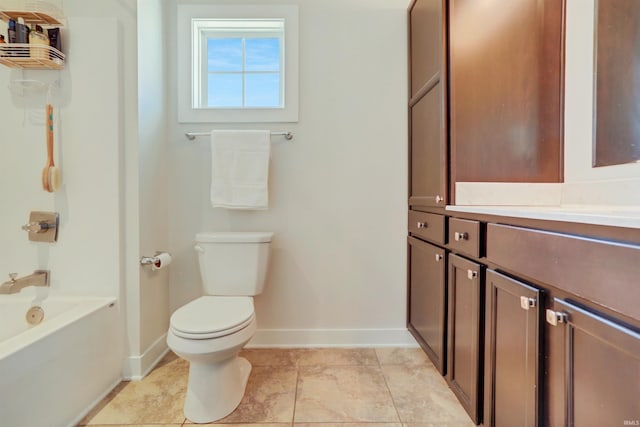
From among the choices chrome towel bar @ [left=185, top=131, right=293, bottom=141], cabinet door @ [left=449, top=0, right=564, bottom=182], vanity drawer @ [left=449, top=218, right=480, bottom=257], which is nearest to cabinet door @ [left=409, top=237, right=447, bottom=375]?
vanity drawer @ [left=449, top=218, right=480, bottom=257]

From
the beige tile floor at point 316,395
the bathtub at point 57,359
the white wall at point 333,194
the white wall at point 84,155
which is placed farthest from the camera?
the white wall at point 333,194

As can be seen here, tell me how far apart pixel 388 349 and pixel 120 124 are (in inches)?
78.6

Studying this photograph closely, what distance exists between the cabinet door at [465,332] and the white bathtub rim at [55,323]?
5.22ft

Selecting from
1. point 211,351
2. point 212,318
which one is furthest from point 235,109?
point 211,351

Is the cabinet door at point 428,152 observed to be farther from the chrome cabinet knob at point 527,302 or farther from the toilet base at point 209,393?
the toilet base at point 209,393

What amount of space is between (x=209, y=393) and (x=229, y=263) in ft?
2.03

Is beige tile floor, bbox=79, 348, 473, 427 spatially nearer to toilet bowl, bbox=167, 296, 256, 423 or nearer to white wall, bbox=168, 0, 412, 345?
toilet bowl, bbox=167, 296, 256, 423

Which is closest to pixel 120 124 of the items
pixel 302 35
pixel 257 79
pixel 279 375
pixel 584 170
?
pixel 257 79

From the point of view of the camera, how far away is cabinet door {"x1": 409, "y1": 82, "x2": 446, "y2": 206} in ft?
4.32

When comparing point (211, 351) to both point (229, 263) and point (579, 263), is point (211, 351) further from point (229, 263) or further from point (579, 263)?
point (579, 263)

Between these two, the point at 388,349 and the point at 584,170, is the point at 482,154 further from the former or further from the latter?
the point at 388,349

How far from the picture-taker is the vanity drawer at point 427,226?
133 centimetres

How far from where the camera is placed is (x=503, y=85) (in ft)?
4.03

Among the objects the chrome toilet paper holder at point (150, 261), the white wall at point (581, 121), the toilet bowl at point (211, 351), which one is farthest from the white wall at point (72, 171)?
the white wall at point (581, 121)
